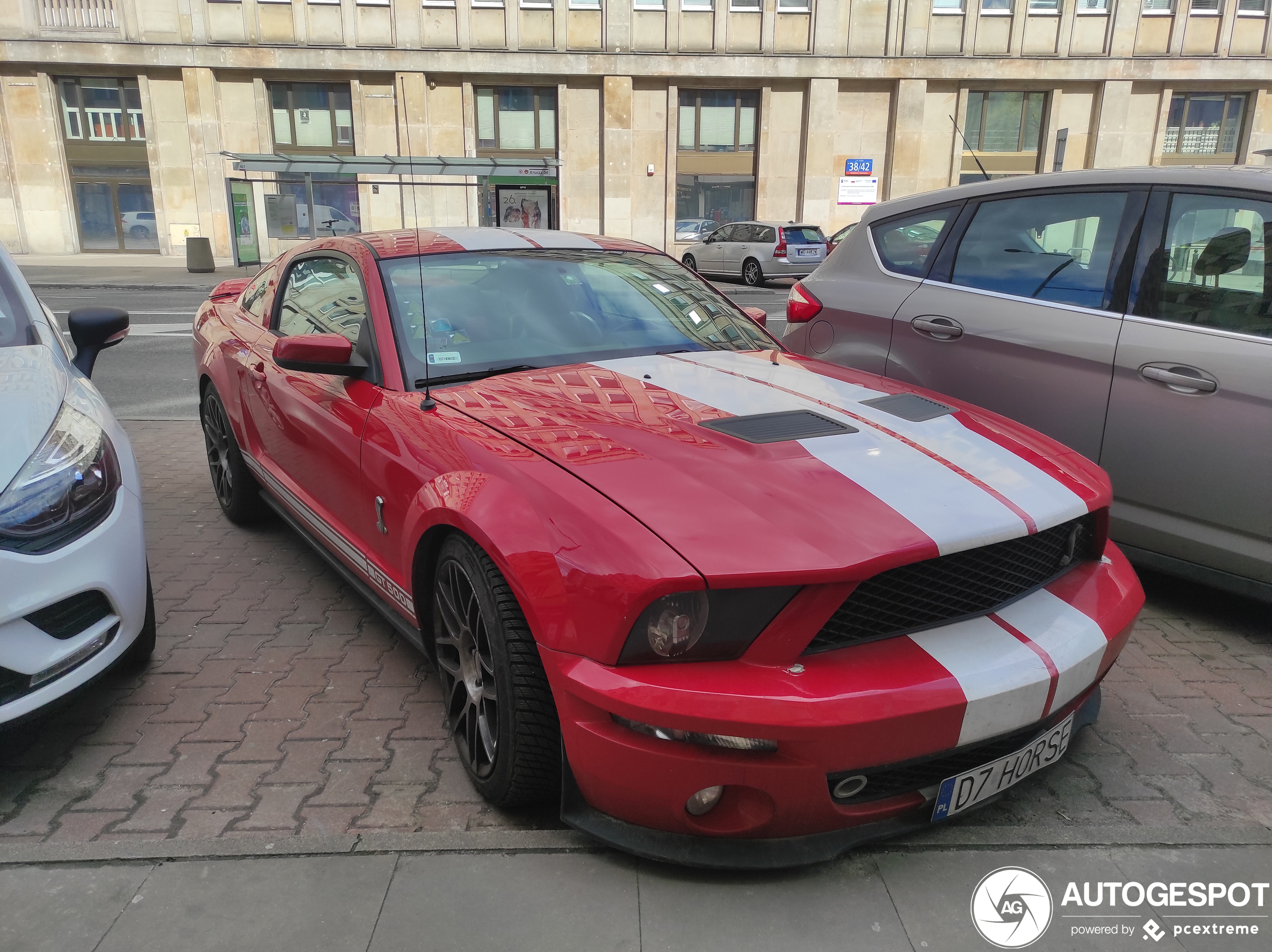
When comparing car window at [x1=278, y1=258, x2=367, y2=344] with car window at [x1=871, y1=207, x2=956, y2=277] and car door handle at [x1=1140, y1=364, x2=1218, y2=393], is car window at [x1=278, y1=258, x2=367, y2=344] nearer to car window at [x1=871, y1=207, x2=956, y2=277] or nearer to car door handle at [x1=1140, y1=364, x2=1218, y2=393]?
car window at [x1=871, y1=207, x2=956, y2=277]

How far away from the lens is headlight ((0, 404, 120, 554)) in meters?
2.40

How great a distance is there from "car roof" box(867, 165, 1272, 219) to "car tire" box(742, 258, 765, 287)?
16.8 meters

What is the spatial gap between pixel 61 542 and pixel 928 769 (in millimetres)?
2307

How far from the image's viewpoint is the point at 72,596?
8.20 ft

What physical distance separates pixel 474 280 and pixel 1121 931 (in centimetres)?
268

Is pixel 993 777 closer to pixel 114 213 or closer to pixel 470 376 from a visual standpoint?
pixel 470 376

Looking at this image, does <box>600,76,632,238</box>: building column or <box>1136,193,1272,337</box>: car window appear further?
<box>600,76,632,238</box>: building column

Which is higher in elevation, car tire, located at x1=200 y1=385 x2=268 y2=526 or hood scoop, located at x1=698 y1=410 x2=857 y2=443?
hood scoop, located at x1=698 y1=410 x2=857 y2=443

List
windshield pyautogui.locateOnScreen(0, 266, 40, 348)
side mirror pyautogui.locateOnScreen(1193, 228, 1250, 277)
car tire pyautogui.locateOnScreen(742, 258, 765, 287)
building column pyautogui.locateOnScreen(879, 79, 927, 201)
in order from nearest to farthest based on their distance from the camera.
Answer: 1. windshield pyautogui.locateOnScreen(0, 266, 40, 348)
2. side mirror pyautogui.locateOnScreen(1193, 228, 1250, 277)
3. car tire pyautogui.locateOnScreen(742, 258, 765, 287)
4. building column pyautogui.locateOnScreen(879, 79, 927, 201)

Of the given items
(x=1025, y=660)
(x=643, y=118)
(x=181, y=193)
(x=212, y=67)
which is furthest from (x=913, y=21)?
(x=1025, y=660)

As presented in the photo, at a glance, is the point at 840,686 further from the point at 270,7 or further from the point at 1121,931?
the point at 270,7

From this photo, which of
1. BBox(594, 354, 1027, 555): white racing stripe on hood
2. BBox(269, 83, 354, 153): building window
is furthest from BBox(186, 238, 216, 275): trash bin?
BBox(594, 354, 1027, 555): white racing stripe on hood

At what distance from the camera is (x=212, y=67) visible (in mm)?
28016

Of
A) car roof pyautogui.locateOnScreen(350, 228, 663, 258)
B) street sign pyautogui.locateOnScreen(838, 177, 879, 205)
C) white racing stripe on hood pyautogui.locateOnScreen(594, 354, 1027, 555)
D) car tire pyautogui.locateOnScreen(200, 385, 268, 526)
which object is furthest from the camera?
street sign pyautogui.locateOnScreen(838, 177, 879, 205)
